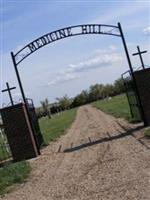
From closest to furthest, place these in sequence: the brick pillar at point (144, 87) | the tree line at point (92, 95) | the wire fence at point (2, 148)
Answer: the brick pillar at point (144, 87)
the wire fence at point (2, 148)
the tree line at point (92, 95)

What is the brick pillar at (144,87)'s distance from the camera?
2120 centimetres

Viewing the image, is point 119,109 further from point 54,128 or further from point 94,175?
point 94,175

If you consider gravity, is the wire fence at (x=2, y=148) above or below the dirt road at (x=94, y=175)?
above

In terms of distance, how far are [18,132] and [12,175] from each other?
527cm

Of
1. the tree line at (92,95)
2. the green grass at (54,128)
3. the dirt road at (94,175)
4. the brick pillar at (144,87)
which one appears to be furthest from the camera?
the tree line at (92,95)

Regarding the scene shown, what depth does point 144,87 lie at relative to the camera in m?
21.3

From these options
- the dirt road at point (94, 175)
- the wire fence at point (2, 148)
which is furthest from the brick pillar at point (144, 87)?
the wire fence at point (2, 148)

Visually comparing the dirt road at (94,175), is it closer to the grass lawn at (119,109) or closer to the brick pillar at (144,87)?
the brick pillar at (144,87)

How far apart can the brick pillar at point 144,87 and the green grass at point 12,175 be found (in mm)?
6370

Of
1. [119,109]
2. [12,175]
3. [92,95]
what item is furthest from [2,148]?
[92,95]

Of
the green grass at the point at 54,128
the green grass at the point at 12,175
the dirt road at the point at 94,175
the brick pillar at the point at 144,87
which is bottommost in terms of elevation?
the dirt road at the point at 94,175

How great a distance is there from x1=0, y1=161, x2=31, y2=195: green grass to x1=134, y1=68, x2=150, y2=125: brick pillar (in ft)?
20.9

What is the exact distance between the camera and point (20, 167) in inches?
626

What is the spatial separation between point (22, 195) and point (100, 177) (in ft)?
5.72
